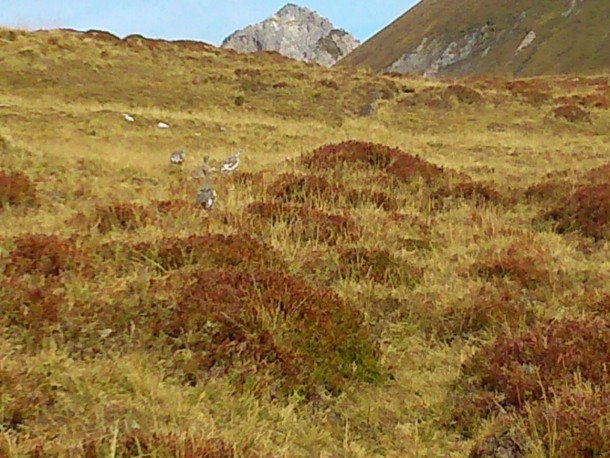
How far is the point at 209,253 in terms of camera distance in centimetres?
646

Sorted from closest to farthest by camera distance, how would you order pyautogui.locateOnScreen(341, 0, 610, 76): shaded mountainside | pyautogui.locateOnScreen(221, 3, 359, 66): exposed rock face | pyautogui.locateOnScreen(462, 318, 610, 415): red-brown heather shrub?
pyautogui.locateOnScreen(462, 318, 610, 415): red-brown heather shrub → pyautogui.locateOnScreen(341, 0, 610, 76): shaded mountainside → pyautogui.locateOnScreen(221, 3, 359, 66): exposed rock face

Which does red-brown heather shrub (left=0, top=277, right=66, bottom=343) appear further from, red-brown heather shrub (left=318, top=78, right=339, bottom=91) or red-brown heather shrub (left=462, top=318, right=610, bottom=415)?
red-brown heather shrub (left=318, top=78, right=339, bottom=91)

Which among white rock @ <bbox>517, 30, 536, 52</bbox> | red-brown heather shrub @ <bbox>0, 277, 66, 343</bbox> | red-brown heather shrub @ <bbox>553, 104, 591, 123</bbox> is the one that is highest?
white rock @ <bbox>517, 30, 536, 52</bbox>

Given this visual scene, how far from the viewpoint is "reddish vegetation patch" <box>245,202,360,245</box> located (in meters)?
7.74

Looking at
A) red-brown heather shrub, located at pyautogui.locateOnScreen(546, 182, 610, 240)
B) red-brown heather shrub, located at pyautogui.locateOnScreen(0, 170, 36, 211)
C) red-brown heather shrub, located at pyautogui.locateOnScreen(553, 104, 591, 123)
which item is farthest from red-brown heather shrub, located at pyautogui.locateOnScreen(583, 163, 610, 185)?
red-brown heather shrub, located at pyautogui.locateOnScreen(553, 104, 591, 123)

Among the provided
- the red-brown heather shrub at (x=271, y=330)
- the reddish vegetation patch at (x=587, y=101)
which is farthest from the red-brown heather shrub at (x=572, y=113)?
the red-brown heather shrub at (x=271, y=330)

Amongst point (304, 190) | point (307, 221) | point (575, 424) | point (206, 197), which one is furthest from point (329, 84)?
point (575, 424)

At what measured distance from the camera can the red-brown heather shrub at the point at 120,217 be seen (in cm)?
763

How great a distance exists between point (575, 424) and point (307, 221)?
16.0 feet

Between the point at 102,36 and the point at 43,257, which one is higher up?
the point at 102,36

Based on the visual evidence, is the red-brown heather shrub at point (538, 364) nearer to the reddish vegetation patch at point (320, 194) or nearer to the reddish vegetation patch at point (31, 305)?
the reddish vegetation patch at point (31, 305)

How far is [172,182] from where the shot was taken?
10.9 meters

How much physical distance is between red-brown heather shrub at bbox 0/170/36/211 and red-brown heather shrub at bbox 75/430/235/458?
19.3 feet

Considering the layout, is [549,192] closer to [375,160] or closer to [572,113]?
[375,160]
